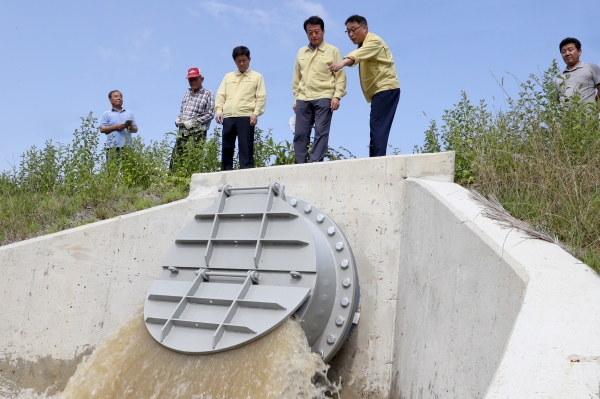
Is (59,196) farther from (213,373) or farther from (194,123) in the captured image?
(213,373)

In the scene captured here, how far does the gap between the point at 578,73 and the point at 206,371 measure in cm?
469

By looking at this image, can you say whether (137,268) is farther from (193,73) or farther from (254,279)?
(193,73)

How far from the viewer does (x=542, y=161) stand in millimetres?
4117

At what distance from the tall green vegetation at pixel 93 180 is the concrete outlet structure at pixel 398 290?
684 millimetres

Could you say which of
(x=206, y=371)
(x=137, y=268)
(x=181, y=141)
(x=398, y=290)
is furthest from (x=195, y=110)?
(x=206, y=371)

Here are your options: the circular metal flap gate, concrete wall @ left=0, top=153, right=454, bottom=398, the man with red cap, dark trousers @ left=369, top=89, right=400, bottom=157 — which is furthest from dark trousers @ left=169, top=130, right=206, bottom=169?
the circular metal flap gate

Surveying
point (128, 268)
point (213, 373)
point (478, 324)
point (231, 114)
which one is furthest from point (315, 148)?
point (478, 324)

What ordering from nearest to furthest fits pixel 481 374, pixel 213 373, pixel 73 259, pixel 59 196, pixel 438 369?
1. pixel 481 374
2. pixel 438 369
3. pixel 213 373
4. pixel 73 259
5. pixel 59 196

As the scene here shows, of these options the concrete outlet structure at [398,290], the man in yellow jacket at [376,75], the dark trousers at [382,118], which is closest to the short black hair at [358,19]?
the man in yellow jacket at [376,75]

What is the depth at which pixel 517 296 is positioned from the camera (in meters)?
2.45

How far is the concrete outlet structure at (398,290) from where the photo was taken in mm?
2209

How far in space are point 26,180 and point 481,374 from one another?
20.6ft

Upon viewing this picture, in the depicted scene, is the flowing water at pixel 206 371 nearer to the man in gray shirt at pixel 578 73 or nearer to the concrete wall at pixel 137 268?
the concrete wall at pixel 137 268

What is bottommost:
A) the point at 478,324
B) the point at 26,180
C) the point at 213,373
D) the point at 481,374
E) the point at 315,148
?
the point at 213,373
